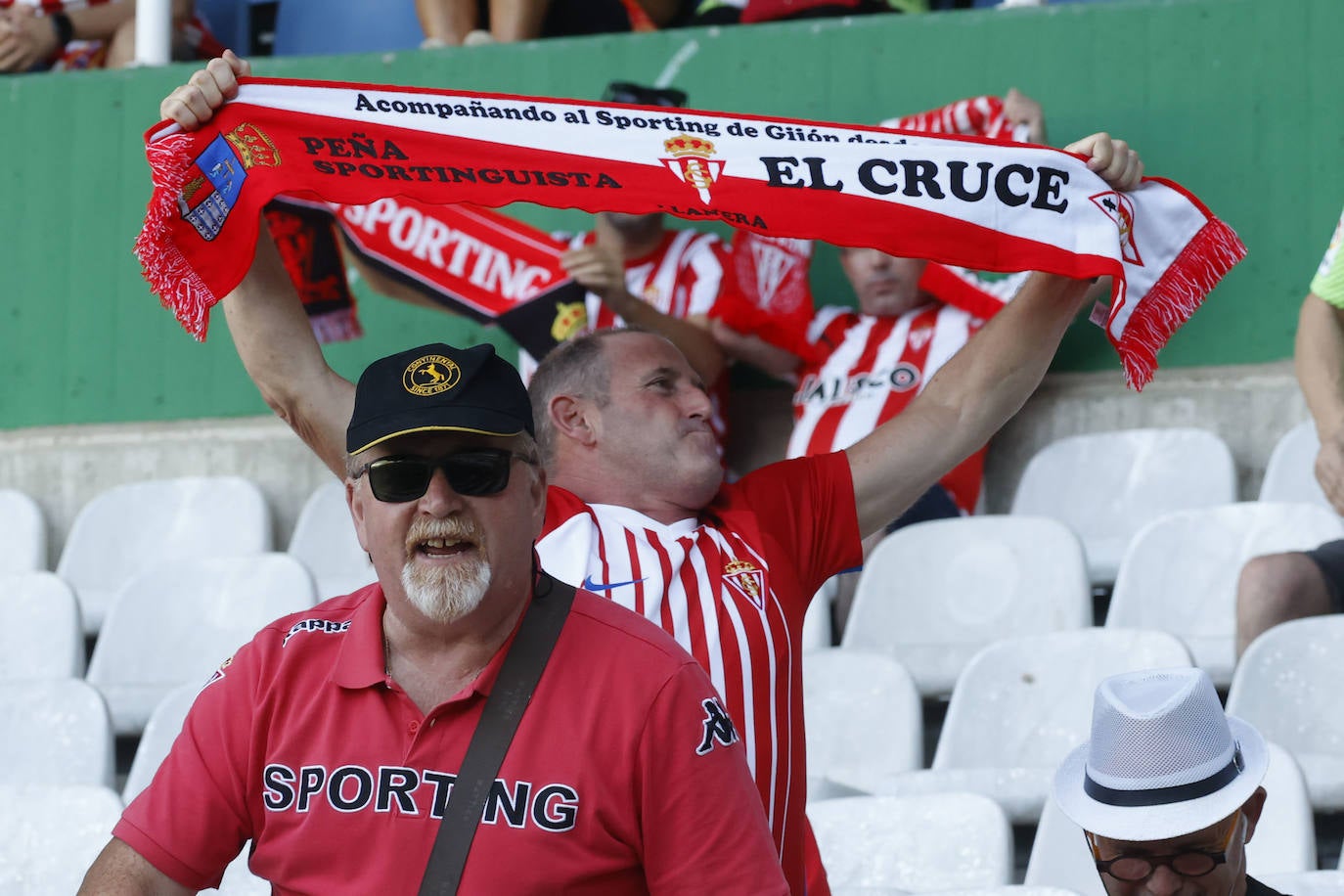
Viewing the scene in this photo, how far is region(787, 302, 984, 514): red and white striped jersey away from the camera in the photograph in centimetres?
519

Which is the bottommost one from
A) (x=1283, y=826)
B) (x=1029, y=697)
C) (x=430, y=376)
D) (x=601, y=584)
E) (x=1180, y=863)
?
(x=1029, y=697)

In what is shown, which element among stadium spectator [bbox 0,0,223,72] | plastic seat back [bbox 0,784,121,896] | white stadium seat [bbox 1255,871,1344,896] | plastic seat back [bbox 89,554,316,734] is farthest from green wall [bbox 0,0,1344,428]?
white stadium seat [bbox 1255,871,1344,896]

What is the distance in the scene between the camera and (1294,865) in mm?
2941

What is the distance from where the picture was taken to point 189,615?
4.94 metres

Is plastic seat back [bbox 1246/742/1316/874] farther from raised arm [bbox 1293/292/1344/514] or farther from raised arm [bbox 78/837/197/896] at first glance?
raised arm [bbox 78/837/197/896]

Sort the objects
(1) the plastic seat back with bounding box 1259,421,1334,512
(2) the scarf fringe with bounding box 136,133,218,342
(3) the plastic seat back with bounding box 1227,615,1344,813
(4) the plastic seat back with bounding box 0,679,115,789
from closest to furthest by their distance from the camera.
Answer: (2) the scarf fringe with bounding box 136,133,218,342 → (3) the plastic seat back with bounding box 1227,615,1344,813 → (4) the plastic seat back with bounding box 0,679,115,789 → (1) the plastic seat back with bounding box 1259,421,1334,512

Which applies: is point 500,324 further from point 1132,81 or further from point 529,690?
point 529,690

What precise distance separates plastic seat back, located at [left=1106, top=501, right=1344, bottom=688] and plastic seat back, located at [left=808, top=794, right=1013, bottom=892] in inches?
50.0

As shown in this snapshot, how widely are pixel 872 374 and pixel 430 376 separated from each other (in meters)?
3.37

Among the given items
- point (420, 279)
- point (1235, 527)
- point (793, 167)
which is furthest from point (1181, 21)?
point (793, 167)

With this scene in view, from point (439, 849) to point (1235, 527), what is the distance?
293 cm

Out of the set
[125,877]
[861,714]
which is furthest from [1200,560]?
[125,877]

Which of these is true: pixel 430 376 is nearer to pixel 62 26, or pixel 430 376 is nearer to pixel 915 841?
pixel 915 841

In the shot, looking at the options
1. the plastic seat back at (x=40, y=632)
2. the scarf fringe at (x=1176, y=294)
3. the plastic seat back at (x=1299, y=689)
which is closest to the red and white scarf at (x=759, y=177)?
the scarf fringe at (x=1176, y=294)
